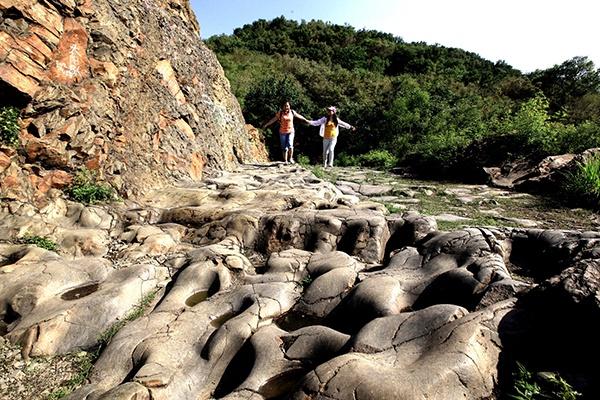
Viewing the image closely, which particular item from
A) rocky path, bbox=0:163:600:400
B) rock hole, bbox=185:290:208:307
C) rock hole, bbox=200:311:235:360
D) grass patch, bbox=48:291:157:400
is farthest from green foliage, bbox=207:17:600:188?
grass patch, bbox=48:291:157:400

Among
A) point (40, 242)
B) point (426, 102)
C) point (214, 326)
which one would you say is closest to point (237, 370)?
point (214, 326)

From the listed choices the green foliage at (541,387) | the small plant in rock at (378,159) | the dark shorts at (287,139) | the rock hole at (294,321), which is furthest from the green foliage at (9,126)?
the small plant in rock at (378,159)

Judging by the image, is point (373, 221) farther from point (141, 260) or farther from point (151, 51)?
point (151, 51)

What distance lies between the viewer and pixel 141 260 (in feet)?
17.9

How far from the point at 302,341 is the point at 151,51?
28.0ft

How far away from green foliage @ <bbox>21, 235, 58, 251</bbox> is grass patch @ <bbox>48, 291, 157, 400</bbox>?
1.86 m

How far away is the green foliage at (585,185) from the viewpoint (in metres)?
7.04

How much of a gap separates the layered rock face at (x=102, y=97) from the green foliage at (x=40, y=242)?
0.93m

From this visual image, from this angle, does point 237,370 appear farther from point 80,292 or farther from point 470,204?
point 470,204

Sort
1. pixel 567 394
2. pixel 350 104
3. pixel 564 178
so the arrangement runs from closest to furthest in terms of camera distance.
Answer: pixel 567 394, pixel 564 178, pixel 350 104

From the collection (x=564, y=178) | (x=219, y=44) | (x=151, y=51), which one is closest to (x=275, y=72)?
(x=219, y=44)

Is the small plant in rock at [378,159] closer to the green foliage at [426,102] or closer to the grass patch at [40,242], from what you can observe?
the green foliage at [426,102]

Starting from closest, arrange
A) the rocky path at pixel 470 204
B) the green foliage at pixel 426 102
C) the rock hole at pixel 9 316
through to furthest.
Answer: the rock hole at pixel 9 316 < the rocky path at pixel 470 204 < the green foliage at pixel 426 102

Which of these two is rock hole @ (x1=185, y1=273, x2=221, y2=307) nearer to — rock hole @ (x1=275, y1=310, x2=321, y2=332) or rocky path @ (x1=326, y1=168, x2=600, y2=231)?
rock hole @ (x1=275, y1=310, x2=321, y2=332)
